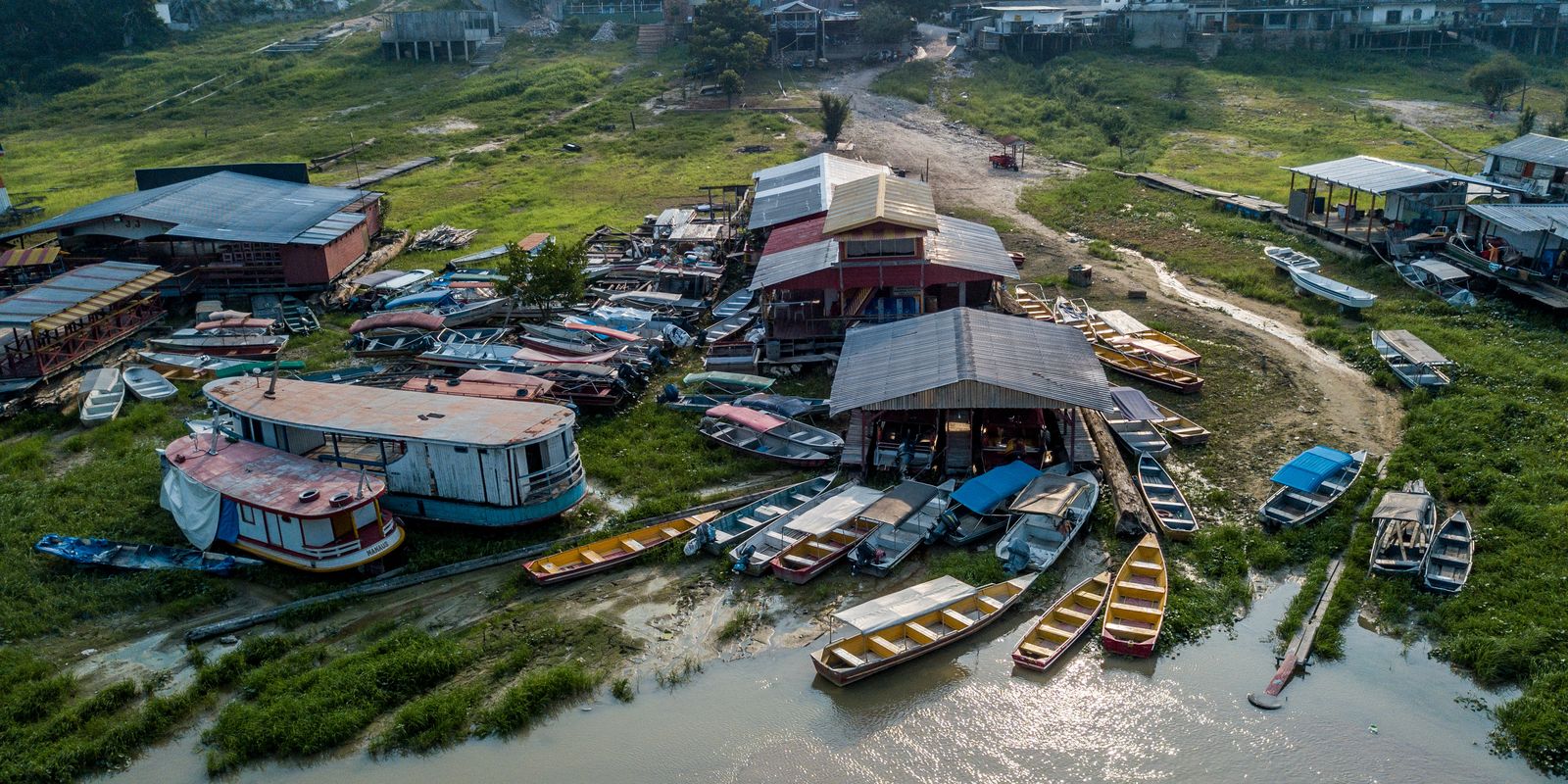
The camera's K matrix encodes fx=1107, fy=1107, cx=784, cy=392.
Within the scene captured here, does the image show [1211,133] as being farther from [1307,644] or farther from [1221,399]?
[1307,644]

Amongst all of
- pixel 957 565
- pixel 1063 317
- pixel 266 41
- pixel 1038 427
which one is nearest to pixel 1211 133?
pixel 1063 317

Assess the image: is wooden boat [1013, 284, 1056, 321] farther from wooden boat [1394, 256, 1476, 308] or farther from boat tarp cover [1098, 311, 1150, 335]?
wooden boat [1394, 256, 1476, 308]

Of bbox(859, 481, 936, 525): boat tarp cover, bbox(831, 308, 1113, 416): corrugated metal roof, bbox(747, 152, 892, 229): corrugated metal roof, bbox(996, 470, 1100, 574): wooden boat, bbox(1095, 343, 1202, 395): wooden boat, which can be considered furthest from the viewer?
bbox(747, 152, 892, 229): corrugated metal roof

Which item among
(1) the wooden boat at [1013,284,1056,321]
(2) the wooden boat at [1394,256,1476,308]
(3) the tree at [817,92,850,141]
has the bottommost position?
(1) the wooden boat at [1013,284,1056,321]

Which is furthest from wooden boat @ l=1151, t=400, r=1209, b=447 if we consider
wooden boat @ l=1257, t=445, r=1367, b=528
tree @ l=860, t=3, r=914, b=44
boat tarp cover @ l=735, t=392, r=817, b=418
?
Answer: tree @ l=860, t=3, r=914, b=44

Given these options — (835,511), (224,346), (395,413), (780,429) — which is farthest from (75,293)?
(835,511)

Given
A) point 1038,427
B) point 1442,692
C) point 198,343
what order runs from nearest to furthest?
point 1442,692, point 1038,427, point 198,343
